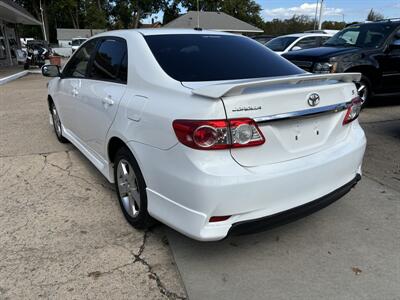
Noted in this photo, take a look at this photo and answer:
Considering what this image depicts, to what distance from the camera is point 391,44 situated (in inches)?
315

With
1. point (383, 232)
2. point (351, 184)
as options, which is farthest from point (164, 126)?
point (383, 232)

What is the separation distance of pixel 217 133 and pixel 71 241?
1.66 metres

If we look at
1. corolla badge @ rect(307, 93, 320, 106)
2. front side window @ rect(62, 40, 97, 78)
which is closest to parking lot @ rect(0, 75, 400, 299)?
corolla badge @ rect(307, 93, 320, 106)

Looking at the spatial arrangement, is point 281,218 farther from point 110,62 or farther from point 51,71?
point 51,71

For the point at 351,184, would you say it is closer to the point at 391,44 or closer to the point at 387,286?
the point at 387,286

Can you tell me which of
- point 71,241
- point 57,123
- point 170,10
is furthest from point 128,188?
point 170,10

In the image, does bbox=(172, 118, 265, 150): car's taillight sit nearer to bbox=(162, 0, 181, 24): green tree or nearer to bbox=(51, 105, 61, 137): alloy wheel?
bbox=(51, 105, 61, 137): alloy wheel

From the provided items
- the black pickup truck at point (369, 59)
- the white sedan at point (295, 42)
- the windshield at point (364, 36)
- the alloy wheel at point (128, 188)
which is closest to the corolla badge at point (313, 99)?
the alloy wheel at point (128, 188)

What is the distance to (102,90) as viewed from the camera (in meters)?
3.66

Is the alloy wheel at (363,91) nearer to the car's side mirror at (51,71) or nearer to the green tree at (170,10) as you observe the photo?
the car's side mirror at (51,71)

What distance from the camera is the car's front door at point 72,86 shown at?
14.3 feet

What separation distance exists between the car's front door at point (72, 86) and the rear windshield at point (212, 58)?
1.24 meters

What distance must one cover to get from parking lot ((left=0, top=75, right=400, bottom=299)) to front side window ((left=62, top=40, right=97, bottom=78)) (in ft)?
4.20

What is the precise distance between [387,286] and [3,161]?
473 centimetres
